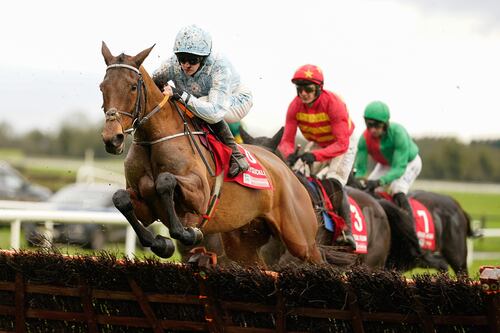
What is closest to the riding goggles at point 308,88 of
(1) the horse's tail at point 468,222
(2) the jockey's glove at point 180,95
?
(2) the jockey's glove at point 180,95

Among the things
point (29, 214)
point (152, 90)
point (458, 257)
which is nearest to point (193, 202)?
point (152, 90)

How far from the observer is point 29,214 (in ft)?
29.7

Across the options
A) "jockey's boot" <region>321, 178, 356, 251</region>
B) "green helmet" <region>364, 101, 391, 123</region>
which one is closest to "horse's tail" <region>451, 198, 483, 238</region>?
"green helmet" <region>364, 101, 391, 123</region>

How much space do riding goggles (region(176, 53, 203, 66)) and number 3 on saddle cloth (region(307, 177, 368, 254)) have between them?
2.15 metres

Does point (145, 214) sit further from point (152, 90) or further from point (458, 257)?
point (458, 257)

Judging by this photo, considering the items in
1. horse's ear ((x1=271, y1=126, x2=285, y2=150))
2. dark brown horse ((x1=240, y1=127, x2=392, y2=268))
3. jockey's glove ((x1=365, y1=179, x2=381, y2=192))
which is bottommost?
dark brown horse ((x1=240, y1=127, x2=392, y2=268))

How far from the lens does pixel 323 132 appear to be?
8367 millimetres

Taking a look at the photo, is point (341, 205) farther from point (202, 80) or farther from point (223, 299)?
point (223, 299)

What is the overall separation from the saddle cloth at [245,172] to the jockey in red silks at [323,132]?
148cm

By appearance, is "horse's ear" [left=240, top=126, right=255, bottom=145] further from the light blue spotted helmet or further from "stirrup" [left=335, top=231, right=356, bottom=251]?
the light blue spotted helmet

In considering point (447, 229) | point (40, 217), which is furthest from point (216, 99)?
point (447, 229)

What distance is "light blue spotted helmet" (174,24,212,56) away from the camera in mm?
6180

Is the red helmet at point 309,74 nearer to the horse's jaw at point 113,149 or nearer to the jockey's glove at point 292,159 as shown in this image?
the jockey's glove at point 292,159

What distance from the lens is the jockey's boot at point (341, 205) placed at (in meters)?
8.12
